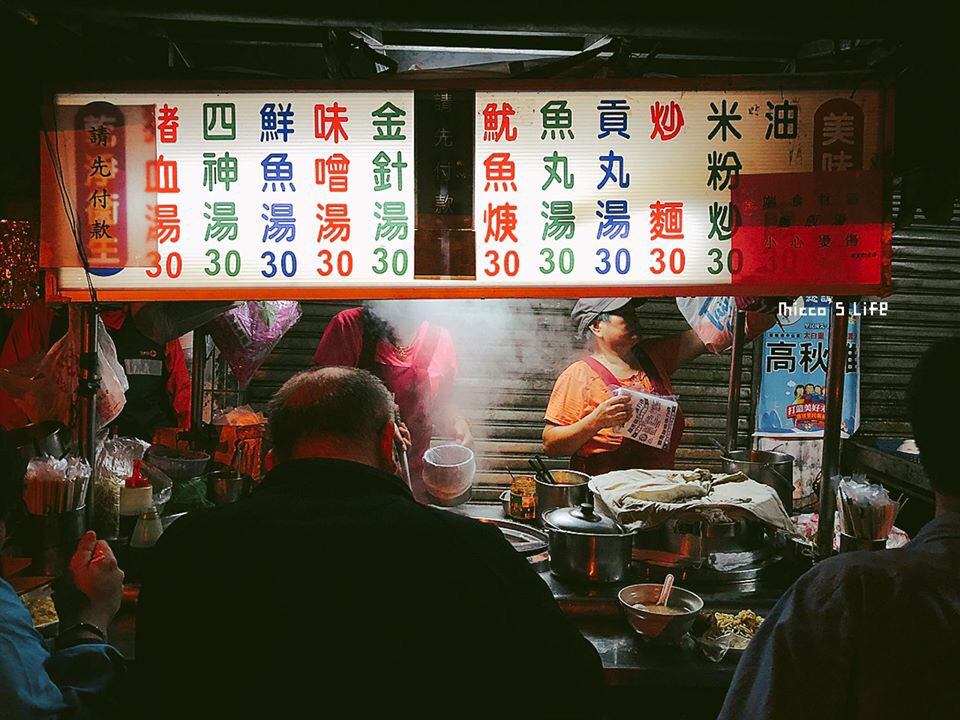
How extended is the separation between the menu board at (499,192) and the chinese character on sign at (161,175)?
0.01 metres

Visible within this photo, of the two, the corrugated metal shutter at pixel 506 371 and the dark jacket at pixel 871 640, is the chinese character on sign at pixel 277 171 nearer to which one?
the dark jacket at pixel 871 640

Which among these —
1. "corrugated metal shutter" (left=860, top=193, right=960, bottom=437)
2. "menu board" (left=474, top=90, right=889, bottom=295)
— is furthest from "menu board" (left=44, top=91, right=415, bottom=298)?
"corrugated metal shutter" (left=860, top=193, right=960, bottom=437)

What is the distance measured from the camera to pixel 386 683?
5.24 feet

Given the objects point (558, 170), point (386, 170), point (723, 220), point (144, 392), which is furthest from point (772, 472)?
point (144, 392)

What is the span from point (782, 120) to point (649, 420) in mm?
2306

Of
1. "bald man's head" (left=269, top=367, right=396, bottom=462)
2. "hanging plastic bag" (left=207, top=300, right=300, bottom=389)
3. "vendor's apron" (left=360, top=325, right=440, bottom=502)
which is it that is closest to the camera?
"bald man's head" (left=269, top=367, right=396, bottom=462)

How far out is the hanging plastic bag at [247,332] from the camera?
4938mm

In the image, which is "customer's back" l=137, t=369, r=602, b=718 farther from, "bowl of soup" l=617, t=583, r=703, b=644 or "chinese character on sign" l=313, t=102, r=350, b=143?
"chinese character on sign" l=313, t=102, r=350, b=143

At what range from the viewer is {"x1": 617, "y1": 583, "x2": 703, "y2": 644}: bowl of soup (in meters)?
2.79

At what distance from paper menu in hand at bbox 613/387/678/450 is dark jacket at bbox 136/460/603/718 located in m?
3.18

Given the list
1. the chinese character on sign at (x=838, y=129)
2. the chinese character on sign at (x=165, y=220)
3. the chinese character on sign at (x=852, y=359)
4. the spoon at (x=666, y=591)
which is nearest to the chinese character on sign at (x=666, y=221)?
the chinese character on sign at (x=838, y=129)

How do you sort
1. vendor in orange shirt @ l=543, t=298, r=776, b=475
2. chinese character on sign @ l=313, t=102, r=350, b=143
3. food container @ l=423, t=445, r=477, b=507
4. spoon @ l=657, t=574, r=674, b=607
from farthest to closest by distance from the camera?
vendor in orange shirt @ l=543, t=298, r=776, b=475, food container @ l=423, t=445, r=477, b=507, chinese character on sign @ l=313, t=102, r=350, b=143, spoon @ l=657, t=574, r=674, b=607

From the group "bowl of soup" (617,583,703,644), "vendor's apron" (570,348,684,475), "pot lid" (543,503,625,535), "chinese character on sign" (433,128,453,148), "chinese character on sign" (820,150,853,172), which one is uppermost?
"chinese character on sign" (433,128,453,148)

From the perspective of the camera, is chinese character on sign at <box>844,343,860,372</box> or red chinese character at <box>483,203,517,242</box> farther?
chinese character on sign at <box>844,343,860,372</box>
